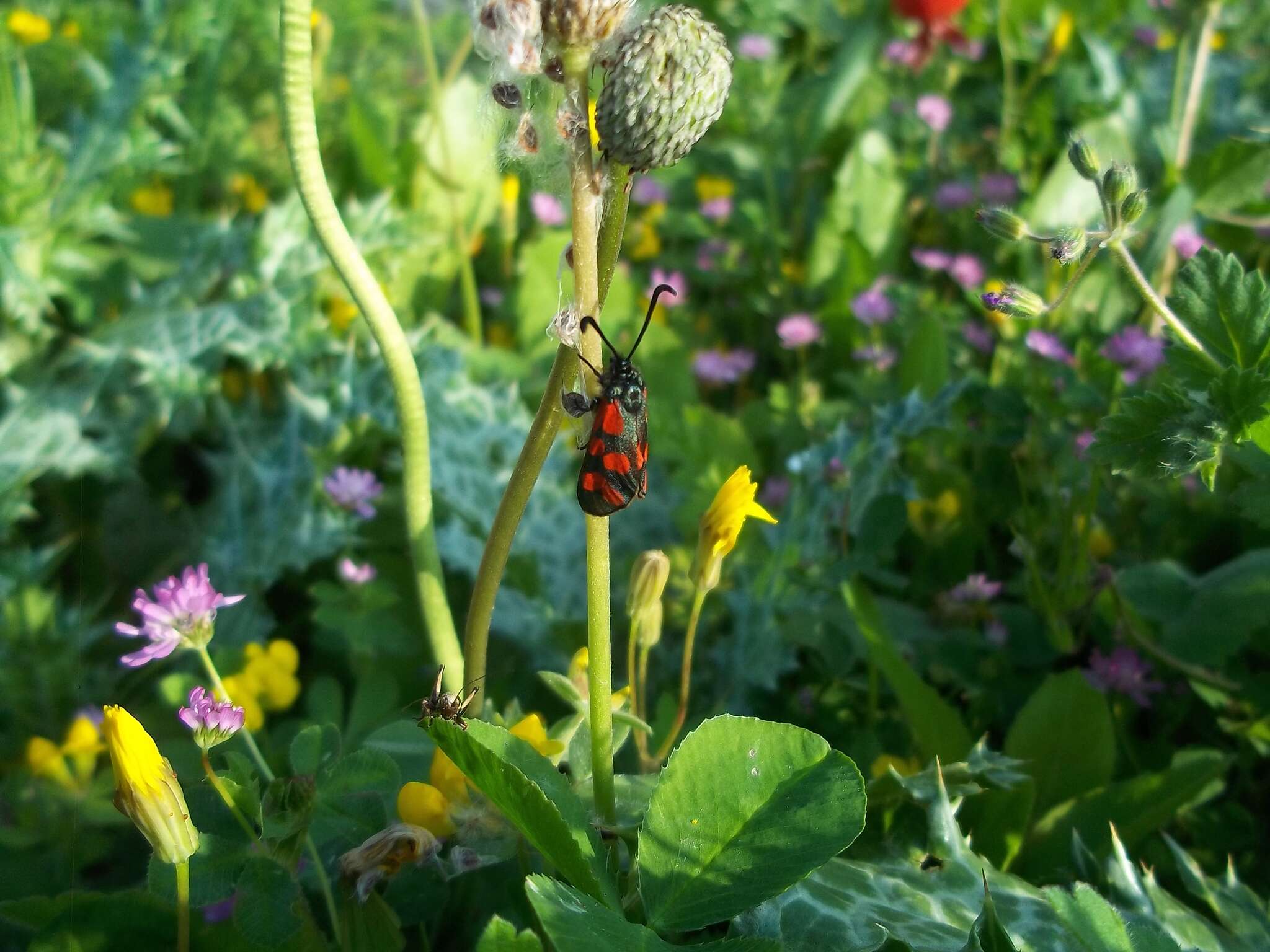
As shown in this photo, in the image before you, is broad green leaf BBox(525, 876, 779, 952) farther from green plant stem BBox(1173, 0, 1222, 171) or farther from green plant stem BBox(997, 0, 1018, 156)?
green plant stem BBox(997, 0, 1018, 156)

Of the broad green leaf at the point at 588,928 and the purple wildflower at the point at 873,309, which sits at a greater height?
the broad green leaf at the point at 588,928

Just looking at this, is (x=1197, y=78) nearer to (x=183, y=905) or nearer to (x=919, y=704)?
(x=919, y=704)

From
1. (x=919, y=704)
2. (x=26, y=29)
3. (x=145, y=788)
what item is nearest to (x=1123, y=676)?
(x=919, y=704)

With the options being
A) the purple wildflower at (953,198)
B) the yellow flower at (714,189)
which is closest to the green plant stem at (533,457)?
the purple wildflower at (953,198)

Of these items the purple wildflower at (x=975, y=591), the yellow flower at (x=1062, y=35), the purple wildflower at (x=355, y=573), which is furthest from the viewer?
the yellow flower at (x=1062, y=35)

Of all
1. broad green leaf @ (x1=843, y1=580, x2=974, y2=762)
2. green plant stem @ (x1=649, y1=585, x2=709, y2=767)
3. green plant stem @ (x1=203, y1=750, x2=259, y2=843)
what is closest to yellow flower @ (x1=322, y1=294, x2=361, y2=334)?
green plant stem @ (x1=649, y1=585, x2=709, y2=767)

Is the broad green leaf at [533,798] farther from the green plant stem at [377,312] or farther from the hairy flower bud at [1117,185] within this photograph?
the hairy flower bud at [1117,185]
